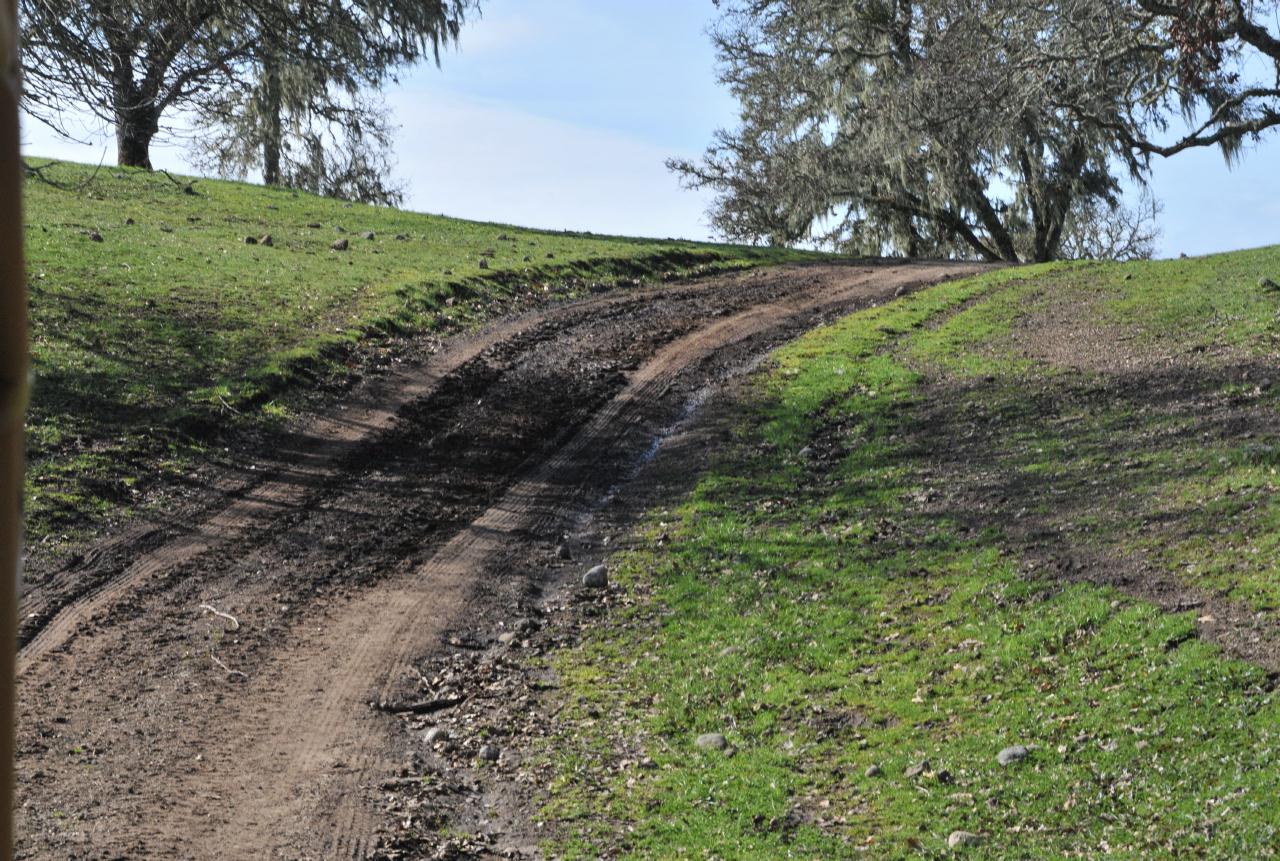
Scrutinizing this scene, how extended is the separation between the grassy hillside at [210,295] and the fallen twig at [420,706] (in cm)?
460

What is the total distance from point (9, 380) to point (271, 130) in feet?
125

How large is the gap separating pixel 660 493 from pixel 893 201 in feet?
Result: 84.8

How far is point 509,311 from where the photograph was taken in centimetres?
2133

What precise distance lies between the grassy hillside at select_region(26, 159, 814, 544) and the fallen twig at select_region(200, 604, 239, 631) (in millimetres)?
2129

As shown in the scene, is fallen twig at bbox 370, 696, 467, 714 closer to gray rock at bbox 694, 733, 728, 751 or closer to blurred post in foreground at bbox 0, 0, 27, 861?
gray rock at bbox 694, 733, 728, 751

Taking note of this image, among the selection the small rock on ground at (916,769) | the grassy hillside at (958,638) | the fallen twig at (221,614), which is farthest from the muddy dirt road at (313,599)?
the small rock on ground at (916,769)

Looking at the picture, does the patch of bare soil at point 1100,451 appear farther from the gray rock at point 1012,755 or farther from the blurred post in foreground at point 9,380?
the blurred post in foreground at point 9,380

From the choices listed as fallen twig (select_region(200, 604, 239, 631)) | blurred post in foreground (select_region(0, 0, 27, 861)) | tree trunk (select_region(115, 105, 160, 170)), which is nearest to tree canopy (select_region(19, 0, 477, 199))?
tree trunk (select_region(115, 105, 160, 170))

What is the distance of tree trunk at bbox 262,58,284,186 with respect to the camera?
108 feet

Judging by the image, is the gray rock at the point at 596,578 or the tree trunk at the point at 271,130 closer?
the gray rock at the point at 596,578

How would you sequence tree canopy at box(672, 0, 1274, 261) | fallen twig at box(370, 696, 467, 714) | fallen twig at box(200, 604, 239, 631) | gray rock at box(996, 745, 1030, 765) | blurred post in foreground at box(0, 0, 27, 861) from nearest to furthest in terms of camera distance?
blurred post in foreground at box(0, 0, 27, 861), gray rock at box(996, 745, 1030, 765), fallen twig at box(370, 696, 467, 714), fallen twig at box(200, 604, 239, 631), tree canopy at box(672, 0, 1274, 261)

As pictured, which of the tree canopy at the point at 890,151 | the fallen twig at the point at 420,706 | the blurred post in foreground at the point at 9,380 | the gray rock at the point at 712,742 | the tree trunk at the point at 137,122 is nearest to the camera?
the blurred post in foreground at the point at 9,380

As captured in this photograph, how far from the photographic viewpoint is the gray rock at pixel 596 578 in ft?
36.2

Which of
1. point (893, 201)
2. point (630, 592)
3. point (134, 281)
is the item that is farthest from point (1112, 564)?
point (893, 201)
